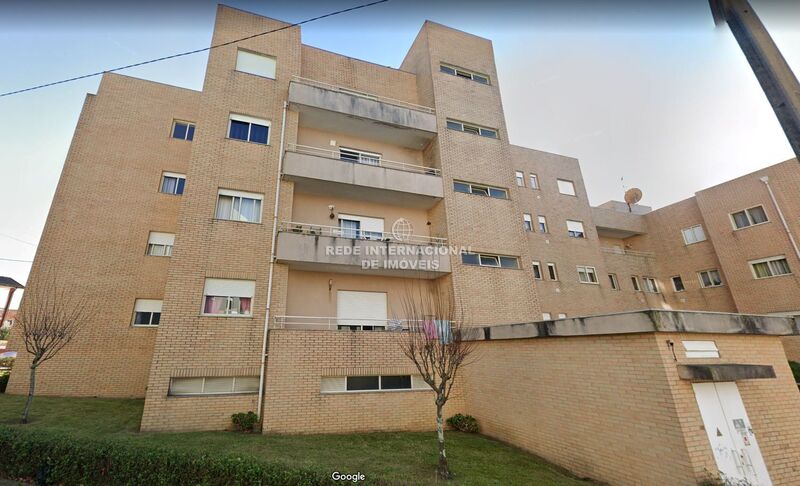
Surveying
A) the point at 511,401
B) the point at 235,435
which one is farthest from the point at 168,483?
the point at 511,401

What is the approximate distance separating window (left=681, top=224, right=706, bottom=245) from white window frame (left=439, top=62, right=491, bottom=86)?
17.4 m

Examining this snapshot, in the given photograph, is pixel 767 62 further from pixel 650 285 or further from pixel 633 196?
pixel 633 196

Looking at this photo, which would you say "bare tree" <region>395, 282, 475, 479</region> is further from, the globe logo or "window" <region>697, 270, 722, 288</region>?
"window" <region>697, 270, 722, 288</region>

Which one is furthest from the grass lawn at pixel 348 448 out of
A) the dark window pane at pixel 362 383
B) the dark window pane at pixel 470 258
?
the dark window pane at pixel 470 258

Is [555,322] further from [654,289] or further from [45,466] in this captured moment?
[654,289]

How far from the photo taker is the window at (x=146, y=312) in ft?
45.5

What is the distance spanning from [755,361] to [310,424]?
10763 mm

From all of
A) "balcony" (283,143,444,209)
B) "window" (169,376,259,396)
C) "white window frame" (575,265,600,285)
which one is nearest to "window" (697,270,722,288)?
"white window frame" (575,265,600,285)

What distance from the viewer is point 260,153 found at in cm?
1305

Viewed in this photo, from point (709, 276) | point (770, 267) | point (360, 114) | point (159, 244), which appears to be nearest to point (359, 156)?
point (360, 114)

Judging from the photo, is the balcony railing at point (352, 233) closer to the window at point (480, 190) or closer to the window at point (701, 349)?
the window at point (480, 190)

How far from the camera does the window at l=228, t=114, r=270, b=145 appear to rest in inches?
516

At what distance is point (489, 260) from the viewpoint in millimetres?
14672

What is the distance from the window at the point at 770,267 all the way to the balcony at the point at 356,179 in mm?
18927
